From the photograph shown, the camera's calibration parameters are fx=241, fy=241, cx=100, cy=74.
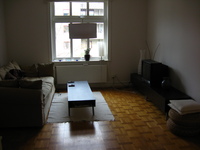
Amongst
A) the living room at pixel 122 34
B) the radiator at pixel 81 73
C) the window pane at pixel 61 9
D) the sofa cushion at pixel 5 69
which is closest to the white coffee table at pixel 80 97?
the radiator at pixel 81 73

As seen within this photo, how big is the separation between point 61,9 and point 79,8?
1.50ft

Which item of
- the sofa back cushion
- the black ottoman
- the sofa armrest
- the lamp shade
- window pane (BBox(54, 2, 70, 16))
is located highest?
window pane (BBox(54, 2, 70, 16))

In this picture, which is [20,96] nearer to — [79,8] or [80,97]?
[80,97]

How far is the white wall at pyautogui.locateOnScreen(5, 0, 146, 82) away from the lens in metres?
5.88

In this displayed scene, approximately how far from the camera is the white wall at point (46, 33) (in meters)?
5.88

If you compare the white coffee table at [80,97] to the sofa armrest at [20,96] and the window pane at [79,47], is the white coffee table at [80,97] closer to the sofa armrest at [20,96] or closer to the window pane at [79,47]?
the sofa armrest at [20,96]

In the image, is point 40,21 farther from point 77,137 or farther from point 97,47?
point 77,137

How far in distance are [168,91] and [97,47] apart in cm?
256

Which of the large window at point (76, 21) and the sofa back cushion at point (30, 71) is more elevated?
the large window at point (76, 21)

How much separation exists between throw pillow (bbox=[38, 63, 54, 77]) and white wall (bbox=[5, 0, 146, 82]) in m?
0.40

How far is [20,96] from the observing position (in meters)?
3.60

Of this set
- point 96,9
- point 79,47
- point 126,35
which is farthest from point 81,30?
point 126,35

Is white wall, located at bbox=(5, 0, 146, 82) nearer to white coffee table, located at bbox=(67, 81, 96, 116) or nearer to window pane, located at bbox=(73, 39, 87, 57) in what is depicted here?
window pane, located at bbox=(73, 39, 87, 57)

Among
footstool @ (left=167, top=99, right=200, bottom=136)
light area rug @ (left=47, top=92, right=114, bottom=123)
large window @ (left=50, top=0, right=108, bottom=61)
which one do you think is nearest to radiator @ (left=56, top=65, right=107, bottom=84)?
large window @ (left=50, top=0, right=108, bottom=61)
